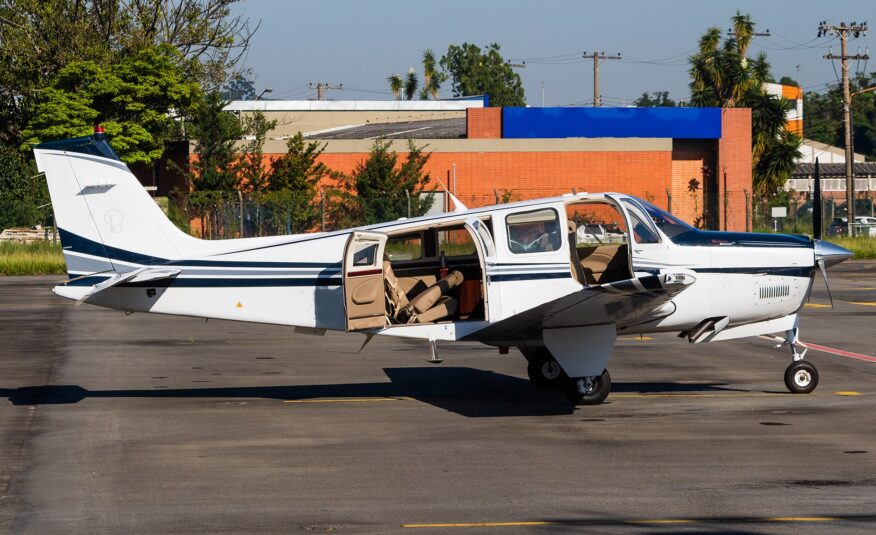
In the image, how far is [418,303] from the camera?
41.2ft

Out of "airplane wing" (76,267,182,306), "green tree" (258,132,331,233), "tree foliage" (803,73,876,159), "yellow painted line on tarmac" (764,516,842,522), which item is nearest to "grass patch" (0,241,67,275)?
"green tree" (258,132,331,233)

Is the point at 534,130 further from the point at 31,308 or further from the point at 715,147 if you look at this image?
the point at 31,308

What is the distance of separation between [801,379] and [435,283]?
4470 millimetres

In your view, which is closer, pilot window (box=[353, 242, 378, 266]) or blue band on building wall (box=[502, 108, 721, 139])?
pilot window (box=[353, 242, 378, 266])

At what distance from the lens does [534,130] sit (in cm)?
5241

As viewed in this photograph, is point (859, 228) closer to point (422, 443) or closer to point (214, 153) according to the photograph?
point (214, 153)

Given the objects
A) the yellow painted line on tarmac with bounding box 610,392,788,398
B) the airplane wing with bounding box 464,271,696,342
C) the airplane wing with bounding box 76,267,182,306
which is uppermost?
the airplane wing with bounding box 76,267,182,306

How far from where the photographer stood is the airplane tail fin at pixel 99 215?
12.4 meters

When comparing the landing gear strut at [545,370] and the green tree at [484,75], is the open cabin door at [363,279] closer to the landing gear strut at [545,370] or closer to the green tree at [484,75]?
the landing gear strut at [545,370]

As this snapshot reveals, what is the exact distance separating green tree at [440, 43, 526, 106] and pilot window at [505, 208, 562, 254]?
440 feet

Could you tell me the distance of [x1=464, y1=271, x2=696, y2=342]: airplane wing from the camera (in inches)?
452

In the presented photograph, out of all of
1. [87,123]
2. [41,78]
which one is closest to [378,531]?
[87,123]

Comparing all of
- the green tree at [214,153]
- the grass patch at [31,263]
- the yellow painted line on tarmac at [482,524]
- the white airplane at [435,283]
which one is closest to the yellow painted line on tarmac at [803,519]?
the yellow painted line on tarmac at [482,524]

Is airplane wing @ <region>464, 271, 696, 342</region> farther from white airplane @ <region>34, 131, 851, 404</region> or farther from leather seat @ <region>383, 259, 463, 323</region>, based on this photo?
leather seat @ <region>383, 259, 463, 323</region>
